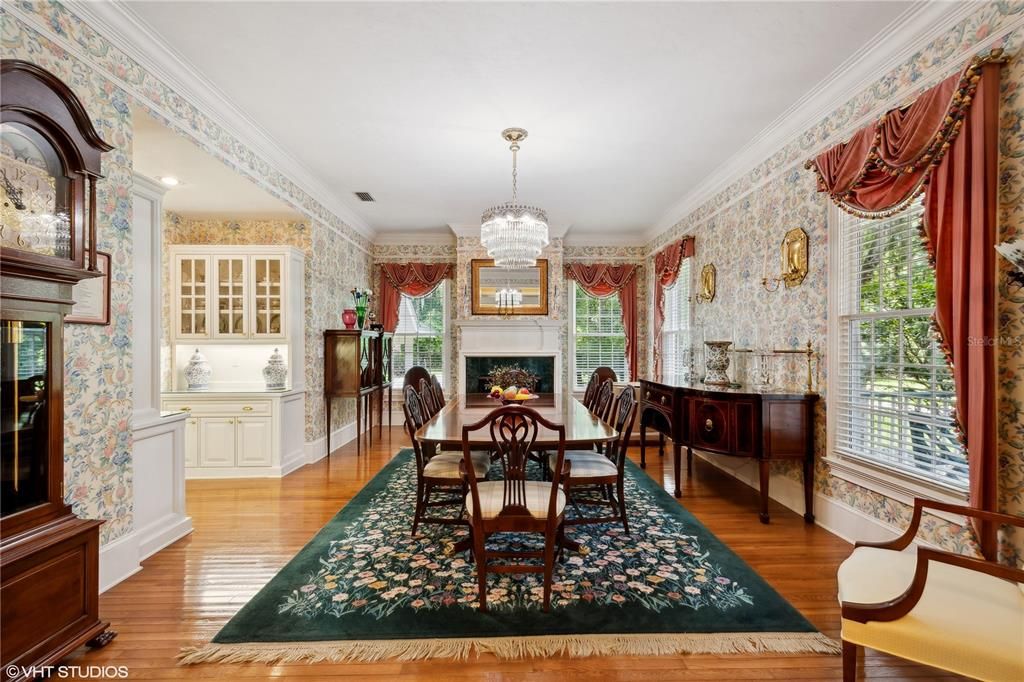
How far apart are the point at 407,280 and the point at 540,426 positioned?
4556 millimetres

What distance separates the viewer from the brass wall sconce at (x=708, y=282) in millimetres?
5016

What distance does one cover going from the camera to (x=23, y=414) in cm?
173

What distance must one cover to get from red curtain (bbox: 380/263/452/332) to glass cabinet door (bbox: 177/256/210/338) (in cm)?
263

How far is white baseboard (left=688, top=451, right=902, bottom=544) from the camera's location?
2.76 m

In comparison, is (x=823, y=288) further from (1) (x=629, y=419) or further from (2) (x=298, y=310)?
(2) (x=298, y=310)

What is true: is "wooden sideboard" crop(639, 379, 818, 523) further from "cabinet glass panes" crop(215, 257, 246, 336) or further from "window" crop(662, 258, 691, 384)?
"cabinet glass panes" crop(215, 257, 246, 336)

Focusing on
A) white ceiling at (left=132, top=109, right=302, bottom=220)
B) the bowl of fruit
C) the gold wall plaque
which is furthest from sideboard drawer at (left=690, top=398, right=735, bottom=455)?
white ceiling at (left=132, top=109, right=302, bottom=220)

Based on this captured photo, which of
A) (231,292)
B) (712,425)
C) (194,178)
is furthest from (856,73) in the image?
(231,292)

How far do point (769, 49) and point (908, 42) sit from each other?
650 mm

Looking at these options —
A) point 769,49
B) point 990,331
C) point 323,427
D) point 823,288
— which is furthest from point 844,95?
point 323,427

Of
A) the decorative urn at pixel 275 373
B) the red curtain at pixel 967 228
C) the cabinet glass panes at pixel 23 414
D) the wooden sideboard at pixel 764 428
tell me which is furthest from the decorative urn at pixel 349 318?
the red curtain at pixel 967 228

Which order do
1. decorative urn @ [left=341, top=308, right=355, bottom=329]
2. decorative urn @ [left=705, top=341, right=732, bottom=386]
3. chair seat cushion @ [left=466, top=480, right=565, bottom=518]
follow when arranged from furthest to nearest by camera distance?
decorative urn @ [left=341, top=308, right=355, bottom=329], decorative urn @ [left=705, top=341, right=732, bottom=386], chair seat cushion @ [left=466, top=480, right=565, bottom=518]

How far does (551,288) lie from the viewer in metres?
6.83

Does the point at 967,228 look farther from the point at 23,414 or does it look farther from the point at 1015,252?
the point at 23,414
